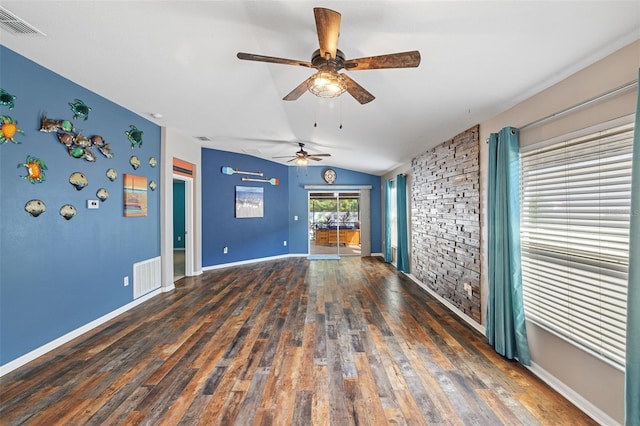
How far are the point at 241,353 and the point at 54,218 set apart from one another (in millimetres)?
2343

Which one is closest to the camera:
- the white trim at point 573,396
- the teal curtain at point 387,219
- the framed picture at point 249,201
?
the white trim at point 573,396

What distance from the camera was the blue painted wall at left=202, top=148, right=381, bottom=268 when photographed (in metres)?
6.13

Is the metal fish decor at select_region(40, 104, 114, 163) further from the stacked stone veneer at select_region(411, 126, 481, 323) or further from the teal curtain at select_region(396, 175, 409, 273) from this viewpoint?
the teal curtain at select_region(396, 175, 409, 273)

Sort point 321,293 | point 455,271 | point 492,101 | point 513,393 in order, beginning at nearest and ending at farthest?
point 513,393
point 492,101
point 455,271
point 321,293

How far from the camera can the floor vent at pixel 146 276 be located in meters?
3.81

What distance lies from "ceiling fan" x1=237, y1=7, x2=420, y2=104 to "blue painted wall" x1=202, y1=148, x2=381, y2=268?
15.8ft

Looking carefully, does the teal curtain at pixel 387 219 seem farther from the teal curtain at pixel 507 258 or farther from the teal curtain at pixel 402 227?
the teal curtain at pixel 507 258

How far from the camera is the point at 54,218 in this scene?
2668 mm

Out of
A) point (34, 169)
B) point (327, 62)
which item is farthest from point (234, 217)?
point (327, 62)

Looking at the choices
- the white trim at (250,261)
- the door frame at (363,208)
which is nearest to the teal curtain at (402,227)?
the door frame at (363,208)

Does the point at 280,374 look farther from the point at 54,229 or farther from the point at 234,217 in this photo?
the point at 234,217

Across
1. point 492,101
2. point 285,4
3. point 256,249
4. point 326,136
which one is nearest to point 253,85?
point 285,4

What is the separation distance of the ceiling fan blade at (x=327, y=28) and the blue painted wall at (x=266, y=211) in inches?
201

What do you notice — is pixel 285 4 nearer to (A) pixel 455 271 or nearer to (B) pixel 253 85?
(B) pixel 253 85
